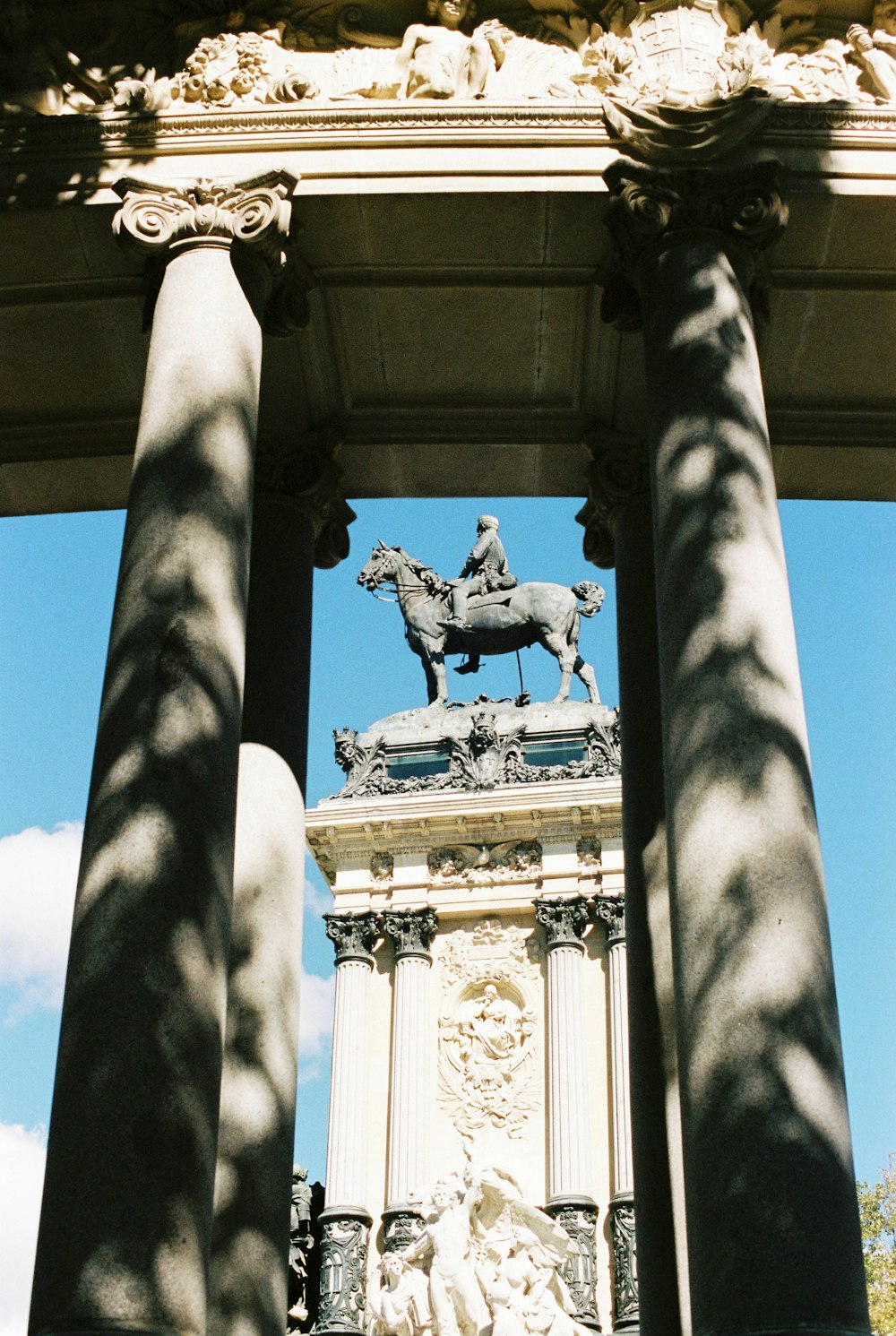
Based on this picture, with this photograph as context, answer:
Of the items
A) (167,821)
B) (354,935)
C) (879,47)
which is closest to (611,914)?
(354,935)

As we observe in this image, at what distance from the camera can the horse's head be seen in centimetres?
6144

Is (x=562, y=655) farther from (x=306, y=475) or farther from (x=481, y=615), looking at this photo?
(x=306, y=475)

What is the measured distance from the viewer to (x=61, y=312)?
659 inches

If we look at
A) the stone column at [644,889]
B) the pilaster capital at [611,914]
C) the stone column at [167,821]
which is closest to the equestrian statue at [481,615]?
the pilaster capital at [611,914]

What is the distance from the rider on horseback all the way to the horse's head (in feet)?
9.00

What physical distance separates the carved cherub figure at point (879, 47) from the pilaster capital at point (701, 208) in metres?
2.00

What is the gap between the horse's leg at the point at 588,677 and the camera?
5978 centimetres

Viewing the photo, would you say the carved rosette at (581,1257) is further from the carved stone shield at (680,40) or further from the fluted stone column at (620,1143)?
the carved stone shield at (680,40)

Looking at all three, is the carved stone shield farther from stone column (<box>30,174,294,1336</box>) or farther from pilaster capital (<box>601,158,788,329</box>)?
stone column (<box>30,174,294,1336</box>)

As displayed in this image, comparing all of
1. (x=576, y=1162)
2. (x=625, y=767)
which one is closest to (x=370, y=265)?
(x=625, y=767)

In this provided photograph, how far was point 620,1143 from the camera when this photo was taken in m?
47.7

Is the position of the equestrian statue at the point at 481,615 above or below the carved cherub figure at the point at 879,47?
above

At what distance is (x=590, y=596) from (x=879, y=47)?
46941 mm

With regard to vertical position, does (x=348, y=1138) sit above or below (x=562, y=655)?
below
